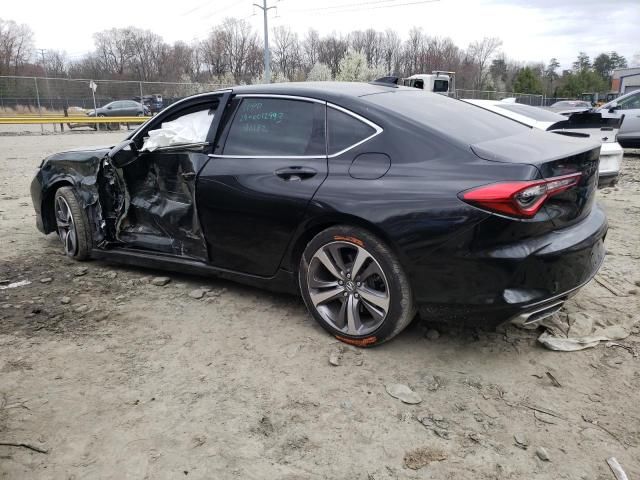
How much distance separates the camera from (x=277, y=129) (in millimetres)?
3559

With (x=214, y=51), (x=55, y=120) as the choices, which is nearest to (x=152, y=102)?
(x=55, y=120)

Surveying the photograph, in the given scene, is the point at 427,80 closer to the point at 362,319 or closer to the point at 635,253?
the point at 635,253

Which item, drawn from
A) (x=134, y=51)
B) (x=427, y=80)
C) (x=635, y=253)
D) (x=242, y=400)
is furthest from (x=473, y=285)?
(x=134, y=51)

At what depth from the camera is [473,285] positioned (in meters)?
2.75

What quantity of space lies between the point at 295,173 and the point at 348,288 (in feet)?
2.59

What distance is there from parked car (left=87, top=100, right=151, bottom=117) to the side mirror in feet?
85.4

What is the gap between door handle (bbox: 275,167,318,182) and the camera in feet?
10.7

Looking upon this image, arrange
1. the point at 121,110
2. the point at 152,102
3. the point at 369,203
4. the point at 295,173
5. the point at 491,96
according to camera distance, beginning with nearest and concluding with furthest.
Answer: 1. the point at 369,203
2. the point at 295,173
3. the point at 121,110
4. the point at 152,102
5. the point at 491,96

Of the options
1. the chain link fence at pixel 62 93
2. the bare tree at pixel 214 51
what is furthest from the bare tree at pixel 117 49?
the chain link fence at pixel 62 93

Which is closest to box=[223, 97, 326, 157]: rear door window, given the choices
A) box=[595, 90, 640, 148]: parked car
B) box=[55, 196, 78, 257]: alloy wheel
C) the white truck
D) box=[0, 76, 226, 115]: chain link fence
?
box=[55, 196, 78, 257]: alloy wheel

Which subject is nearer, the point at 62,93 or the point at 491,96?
the point at 62,93

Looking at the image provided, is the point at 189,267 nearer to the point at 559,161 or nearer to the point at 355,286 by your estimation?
the point at 355,286

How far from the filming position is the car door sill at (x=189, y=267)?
3.57m

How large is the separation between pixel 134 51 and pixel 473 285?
276 ft
